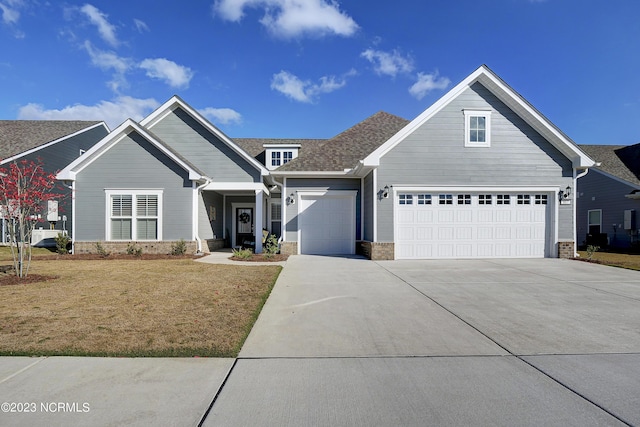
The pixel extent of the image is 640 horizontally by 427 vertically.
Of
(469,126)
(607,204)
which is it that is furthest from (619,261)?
(607,204)

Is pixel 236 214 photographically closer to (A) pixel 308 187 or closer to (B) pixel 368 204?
(A) pixel 308 187

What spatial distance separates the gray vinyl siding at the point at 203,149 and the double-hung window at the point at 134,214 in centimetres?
254

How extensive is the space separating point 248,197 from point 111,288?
11.6 meters

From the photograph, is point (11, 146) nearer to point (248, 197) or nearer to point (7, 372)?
point (248, 197)

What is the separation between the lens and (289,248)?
45.9 feet

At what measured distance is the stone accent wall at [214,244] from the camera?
1547 centimetres

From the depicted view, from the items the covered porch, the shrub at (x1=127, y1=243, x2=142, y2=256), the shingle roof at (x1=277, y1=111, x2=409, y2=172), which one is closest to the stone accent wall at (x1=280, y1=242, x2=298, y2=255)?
A: the covered porch

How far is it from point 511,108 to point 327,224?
821 centimetres

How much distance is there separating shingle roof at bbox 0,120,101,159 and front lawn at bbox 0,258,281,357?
639 inches

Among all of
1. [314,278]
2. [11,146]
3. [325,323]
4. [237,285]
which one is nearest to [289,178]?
[314,278]

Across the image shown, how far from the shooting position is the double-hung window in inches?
532

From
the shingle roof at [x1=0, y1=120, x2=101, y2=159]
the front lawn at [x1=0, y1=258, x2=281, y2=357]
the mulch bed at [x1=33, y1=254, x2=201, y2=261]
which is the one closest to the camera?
the front lawn at [x1=0, y1=258, x2=281, y2=357]

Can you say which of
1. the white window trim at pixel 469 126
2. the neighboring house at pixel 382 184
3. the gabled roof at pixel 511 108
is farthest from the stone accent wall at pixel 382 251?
the white window trim at pixel 469 126

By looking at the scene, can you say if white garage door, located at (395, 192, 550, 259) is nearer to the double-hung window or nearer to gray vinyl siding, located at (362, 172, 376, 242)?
gray vinyl siding, located at (362, 172, 376, 242)
